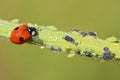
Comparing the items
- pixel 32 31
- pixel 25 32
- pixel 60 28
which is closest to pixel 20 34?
pixel 25 32

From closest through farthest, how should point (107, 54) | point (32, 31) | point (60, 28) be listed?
point (107, 54) → point (32, 31) → point (60, 28)

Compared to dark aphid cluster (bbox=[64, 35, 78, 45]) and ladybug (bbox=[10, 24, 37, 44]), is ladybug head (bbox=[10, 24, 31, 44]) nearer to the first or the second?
ladybug (bbox=[10, 24, 37, 44])

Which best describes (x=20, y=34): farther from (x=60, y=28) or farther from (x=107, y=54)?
(x=60, y=28)

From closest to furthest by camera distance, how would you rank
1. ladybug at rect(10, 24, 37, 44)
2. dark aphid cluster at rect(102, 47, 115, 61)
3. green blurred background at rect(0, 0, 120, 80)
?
dark aphid cluster at rect(102, 47, 115, 61) < ladybug at rect(10, 24, 37, 44) < green blurred background at rect(0, 0, 120, 80)

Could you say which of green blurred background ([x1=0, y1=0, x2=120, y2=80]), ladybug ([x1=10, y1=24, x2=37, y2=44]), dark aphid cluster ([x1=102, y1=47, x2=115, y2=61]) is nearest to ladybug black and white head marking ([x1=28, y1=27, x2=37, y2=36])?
ladybug ([x1=10, y1=24, x2=37, y2=44])

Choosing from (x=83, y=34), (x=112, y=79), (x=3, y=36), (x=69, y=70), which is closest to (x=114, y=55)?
(x=83, y=34)

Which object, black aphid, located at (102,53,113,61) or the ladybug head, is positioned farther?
the ladybug head

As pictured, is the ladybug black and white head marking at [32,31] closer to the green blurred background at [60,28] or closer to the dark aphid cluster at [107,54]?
the dark aphid cluster at [107,54]
